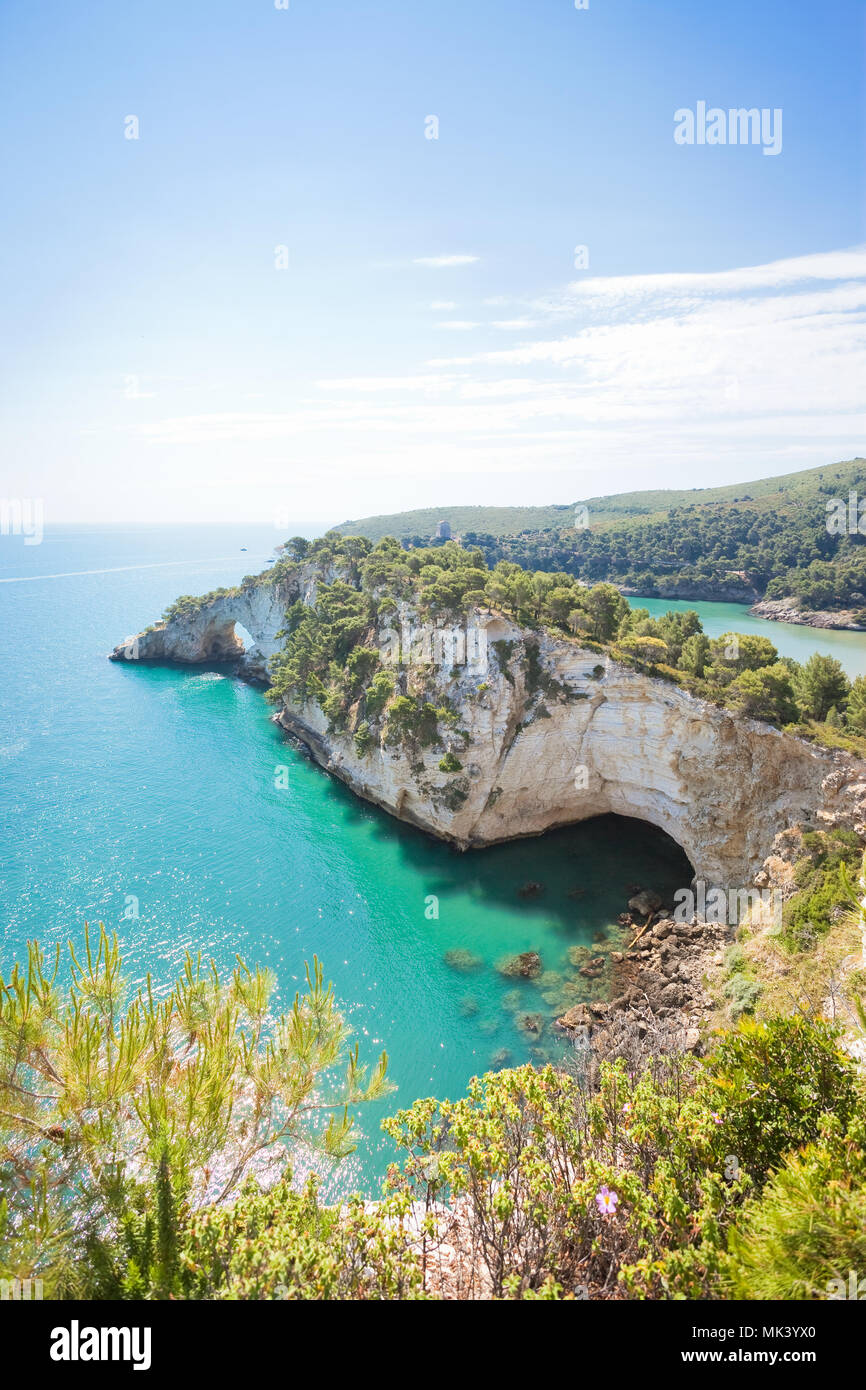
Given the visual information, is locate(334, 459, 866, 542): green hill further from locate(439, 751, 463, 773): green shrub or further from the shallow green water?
locate(439, 751, 463, 773): green shrub

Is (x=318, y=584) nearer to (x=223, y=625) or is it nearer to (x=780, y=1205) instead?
(x=223, y=625)

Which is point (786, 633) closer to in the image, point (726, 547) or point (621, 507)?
point (726, 547)

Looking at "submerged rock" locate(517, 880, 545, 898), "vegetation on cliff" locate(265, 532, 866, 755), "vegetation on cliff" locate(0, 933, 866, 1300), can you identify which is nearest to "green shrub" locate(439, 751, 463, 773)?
"vegetation on cliff" locate(265, 532, 866, 755)

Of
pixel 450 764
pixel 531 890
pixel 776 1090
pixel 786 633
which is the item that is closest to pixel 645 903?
pixel 531 890

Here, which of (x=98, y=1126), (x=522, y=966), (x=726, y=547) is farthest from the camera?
(x=726, y=547)
